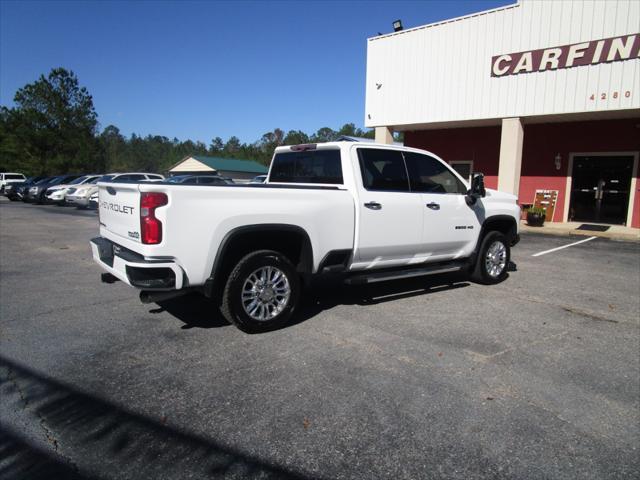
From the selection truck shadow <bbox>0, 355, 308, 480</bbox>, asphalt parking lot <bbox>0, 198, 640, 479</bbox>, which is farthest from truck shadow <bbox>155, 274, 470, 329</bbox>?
truck shadow <bbox>0, 355, 308, 480</bbox>

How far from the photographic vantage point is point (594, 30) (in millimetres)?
12844

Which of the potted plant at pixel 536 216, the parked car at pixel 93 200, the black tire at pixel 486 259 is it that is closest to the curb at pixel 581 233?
the potted plant at pixel 536 216

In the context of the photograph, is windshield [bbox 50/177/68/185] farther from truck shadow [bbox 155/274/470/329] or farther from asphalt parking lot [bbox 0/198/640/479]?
truck shadow [bbox 155/274/470/329]

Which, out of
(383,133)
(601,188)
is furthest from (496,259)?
(383,133)

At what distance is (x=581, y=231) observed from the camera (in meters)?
13.7

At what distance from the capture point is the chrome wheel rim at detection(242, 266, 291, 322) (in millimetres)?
4441

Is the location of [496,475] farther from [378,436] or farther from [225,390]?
[225,390]

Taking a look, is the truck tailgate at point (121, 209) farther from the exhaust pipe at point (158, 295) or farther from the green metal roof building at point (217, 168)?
the green metal roof building at point (217, 168)

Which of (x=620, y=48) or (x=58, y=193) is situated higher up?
(x=620, y=48)

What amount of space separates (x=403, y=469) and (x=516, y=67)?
14728mm

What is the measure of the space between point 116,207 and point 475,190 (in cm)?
453

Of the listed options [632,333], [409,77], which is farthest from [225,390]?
[409,77]

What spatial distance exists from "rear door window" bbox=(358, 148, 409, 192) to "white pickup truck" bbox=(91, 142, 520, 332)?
15mm

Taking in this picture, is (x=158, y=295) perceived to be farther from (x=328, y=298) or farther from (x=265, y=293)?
(x=328, y=298)
